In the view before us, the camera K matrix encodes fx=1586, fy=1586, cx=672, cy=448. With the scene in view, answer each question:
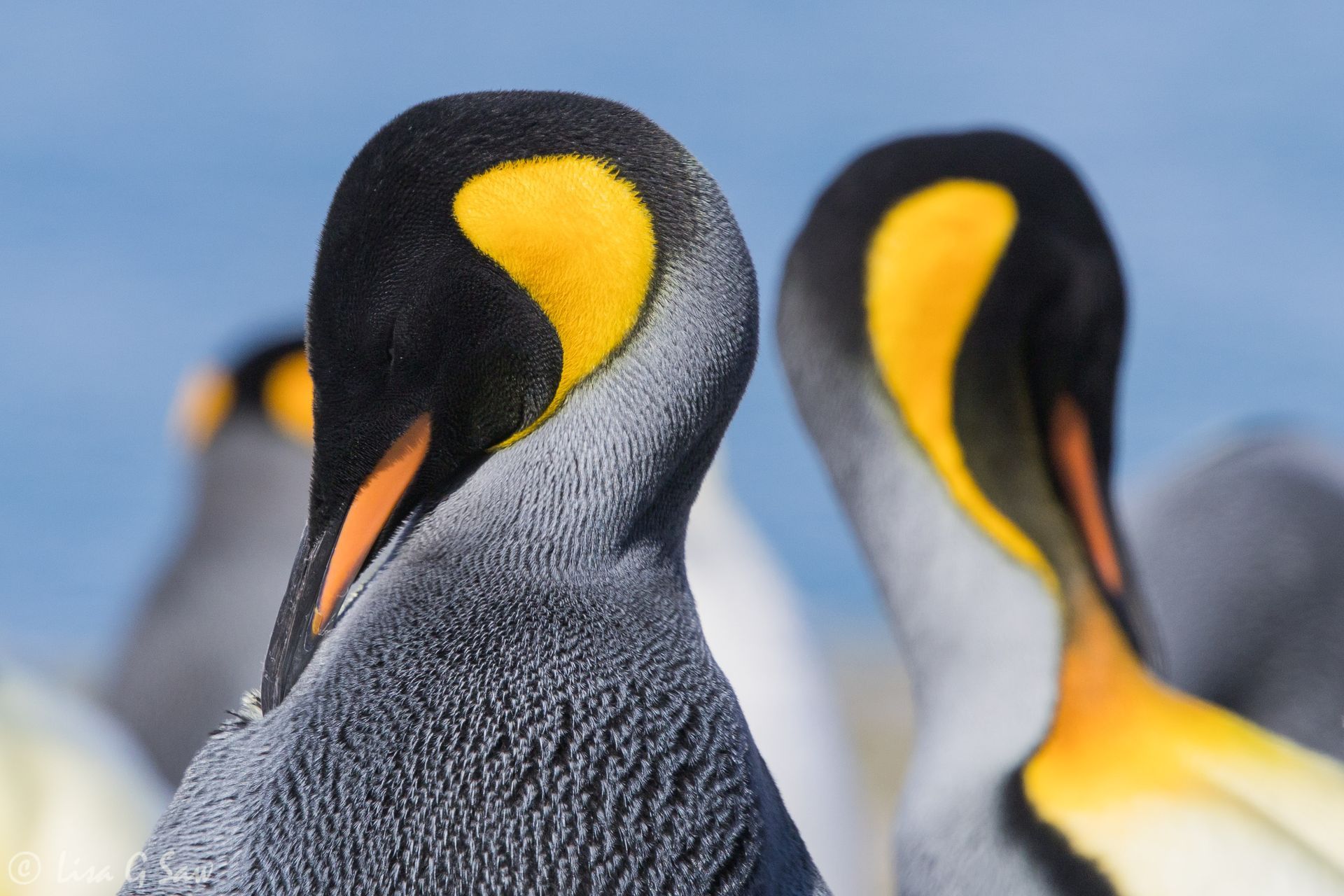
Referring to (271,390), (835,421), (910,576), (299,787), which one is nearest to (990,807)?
(910,576)

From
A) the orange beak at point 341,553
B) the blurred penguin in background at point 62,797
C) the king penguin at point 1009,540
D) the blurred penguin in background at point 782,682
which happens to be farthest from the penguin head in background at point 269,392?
the orange beak at point 341,553

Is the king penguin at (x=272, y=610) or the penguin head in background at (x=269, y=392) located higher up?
the penguin head in background at (x=269, y=392)

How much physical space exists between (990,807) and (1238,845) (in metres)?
0.35

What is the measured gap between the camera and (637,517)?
4.95 feet

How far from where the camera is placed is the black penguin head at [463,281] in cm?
147

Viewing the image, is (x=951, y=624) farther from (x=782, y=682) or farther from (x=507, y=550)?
(x=782, y=682)

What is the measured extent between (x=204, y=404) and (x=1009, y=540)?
4.44 m

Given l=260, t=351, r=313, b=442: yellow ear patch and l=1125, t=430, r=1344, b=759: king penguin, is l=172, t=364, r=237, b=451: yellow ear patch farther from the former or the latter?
l=1125, t=430, r=1344, b=759: king penguin

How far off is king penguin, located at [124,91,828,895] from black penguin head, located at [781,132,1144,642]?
126 centimetres

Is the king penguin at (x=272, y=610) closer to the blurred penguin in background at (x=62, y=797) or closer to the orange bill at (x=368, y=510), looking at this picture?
the blurred penguin in background at (x=62, y=797)

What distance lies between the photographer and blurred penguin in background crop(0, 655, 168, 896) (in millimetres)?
2406

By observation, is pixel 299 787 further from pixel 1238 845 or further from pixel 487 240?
pixel 1238 845

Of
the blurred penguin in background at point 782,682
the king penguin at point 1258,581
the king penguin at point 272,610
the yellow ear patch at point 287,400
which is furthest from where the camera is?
the yellow ear patch at point 287,400

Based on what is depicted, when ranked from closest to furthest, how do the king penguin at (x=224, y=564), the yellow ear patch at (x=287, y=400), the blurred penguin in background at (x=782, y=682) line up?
the blurred penguin in background at (x=782, y=682)
the king penguin at (x=224, y=564)
the yellow ear patch at (x=287, y=400)
